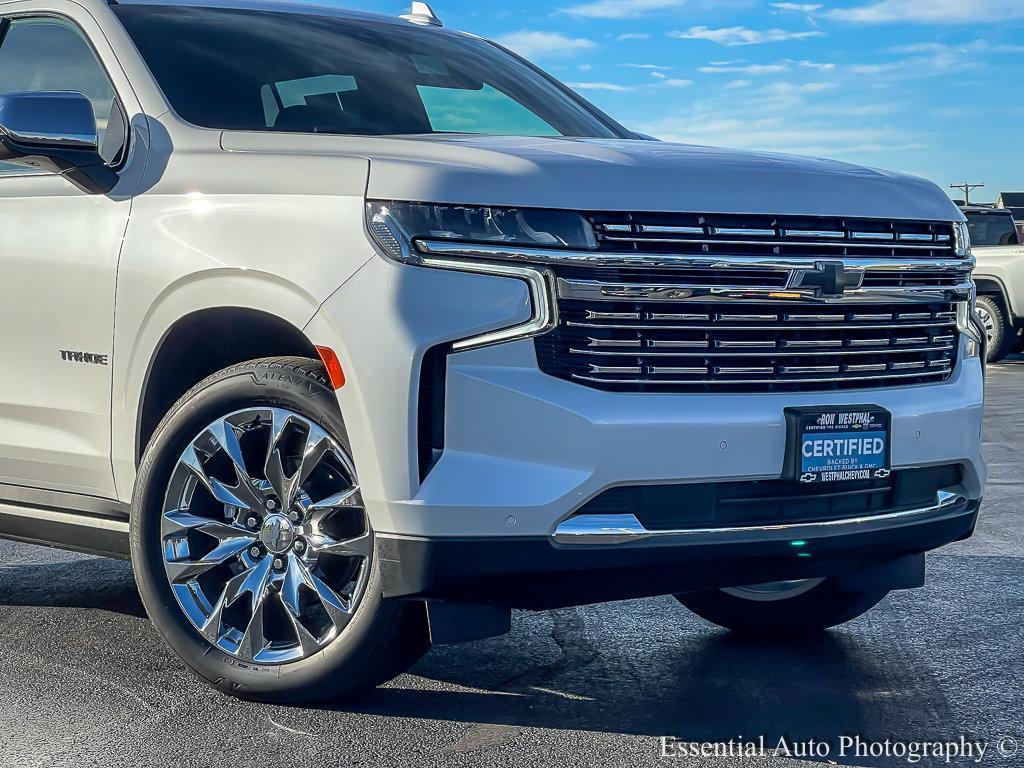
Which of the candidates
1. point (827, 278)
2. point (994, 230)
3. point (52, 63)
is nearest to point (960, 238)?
point (827, 278)

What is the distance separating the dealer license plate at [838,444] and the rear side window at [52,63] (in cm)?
229

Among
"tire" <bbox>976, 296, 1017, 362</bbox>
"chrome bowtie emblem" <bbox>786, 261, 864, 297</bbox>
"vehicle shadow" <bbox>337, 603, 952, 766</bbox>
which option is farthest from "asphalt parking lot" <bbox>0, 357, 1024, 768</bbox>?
"tire" <bbox>976, 296, 1017, 362</bbox>

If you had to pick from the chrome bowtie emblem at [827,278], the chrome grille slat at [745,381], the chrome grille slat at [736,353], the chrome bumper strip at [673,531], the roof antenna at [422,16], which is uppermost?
the roof antenna at [422,16]

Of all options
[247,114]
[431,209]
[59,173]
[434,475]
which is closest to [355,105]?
[247,114]

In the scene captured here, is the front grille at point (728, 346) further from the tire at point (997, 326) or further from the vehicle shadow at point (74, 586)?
the tire at point (997, 326)

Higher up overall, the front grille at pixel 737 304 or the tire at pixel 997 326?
the front grille at pixel 737 304

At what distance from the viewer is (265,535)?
12.5ft

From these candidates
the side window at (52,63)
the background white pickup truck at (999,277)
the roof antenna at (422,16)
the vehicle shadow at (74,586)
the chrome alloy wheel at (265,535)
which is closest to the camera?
the chrome alloy wheel at (265,535)

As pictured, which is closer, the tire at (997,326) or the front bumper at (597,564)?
the front bumper at (597,564)

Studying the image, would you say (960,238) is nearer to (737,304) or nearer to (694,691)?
(737,304)

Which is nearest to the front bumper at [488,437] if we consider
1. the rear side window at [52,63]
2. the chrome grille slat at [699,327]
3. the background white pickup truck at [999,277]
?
the chrome grille slat at [699,327]

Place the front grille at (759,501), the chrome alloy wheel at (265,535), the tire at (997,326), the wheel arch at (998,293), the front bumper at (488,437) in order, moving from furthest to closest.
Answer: the tire at (997,326)
the wheel arch at (998,293)
the chrome alloy wheel at (265,535)
the front grille at (759,501)
the front bumper at (488,437)

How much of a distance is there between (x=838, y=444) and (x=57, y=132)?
2330 millimetres

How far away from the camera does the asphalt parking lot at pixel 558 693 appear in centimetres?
357
